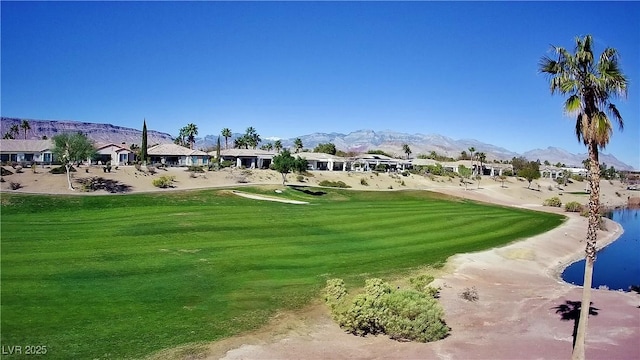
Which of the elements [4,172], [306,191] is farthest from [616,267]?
[4,172]

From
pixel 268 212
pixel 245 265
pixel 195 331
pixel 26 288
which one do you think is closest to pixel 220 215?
pixel 268 212

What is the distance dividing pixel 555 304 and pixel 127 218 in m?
34.7

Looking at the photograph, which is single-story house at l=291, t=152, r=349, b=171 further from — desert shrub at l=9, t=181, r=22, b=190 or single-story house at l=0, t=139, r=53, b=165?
desert shrub at l=9, t=181, r=22, b=190

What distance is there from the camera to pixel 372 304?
1869 cm

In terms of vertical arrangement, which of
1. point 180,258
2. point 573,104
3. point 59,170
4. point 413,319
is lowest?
point 180,258

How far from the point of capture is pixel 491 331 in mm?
19031

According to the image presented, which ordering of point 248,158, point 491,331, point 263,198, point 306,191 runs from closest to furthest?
point 491,331 → point 263,198 → point 306,191 → point 248,158

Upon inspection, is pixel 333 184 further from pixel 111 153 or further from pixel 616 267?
pixel 616 267

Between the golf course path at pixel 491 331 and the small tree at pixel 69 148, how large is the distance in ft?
177

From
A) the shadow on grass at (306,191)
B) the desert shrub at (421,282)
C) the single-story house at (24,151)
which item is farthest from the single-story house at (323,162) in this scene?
the desert shrub at (421,282)

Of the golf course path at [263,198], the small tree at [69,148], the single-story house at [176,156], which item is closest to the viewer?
the golf course path at [263,198]

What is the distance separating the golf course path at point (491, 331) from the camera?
16.4 metres

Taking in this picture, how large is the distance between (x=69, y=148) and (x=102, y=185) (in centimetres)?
704

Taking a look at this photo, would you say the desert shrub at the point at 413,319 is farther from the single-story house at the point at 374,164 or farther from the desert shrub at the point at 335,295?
the single-story house at the point at 374,164
